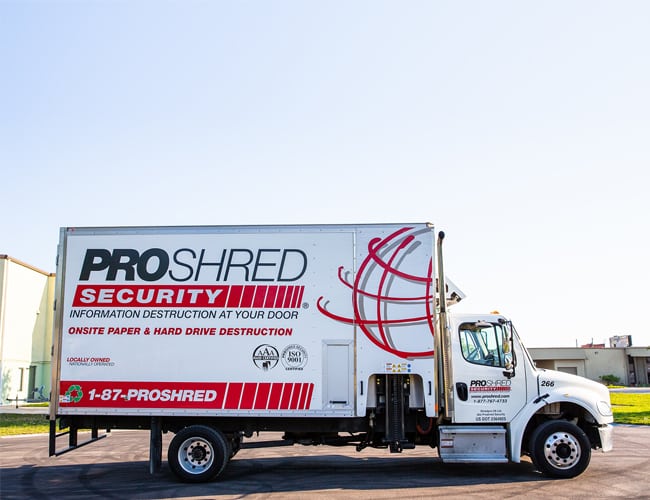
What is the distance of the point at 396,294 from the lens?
10555 mm

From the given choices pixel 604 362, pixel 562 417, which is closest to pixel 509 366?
pixel 562 417

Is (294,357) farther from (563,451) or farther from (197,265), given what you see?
(563,451)

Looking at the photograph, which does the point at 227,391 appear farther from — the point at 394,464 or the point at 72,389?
the point at 394,464

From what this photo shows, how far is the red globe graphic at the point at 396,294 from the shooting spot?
10.4m

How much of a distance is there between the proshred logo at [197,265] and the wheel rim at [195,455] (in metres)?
2.69

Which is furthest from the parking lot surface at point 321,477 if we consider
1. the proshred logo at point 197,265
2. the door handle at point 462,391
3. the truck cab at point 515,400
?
the proshred logo at point 197,265

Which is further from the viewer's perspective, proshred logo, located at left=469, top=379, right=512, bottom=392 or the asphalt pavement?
proshred logo, located at left=469, top=379, right=512, bottom=392

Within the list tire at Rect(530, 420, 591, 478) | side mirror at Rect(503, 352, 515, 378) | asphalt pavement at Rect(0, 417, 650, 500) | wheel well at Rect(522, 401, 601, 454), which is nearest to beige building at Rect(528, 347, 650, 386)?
asphalt pavement at Rect(0, 417, 650, 500)

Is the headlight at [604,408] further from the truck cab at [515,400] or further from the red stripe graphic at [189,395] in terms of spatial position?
the red stripe graphic at [189,395]

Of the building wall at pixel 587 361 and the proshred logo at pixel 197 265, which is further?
the building wall at pixel 587 361

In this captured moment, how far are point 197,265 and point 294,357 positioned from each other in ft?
7.47

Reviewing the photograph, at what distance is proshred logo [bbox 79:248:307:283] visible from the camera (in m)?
10.8

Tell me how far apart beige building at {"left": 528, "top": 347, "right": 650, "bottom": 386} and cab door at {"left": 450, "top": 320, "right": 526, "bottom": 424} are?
55.0 m

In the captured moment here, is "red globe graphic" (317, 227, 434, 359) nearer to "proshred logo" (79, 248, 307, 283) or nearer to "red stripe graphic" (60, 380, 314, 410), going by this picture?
"proshred logo" (79, 248, 307, 283)
